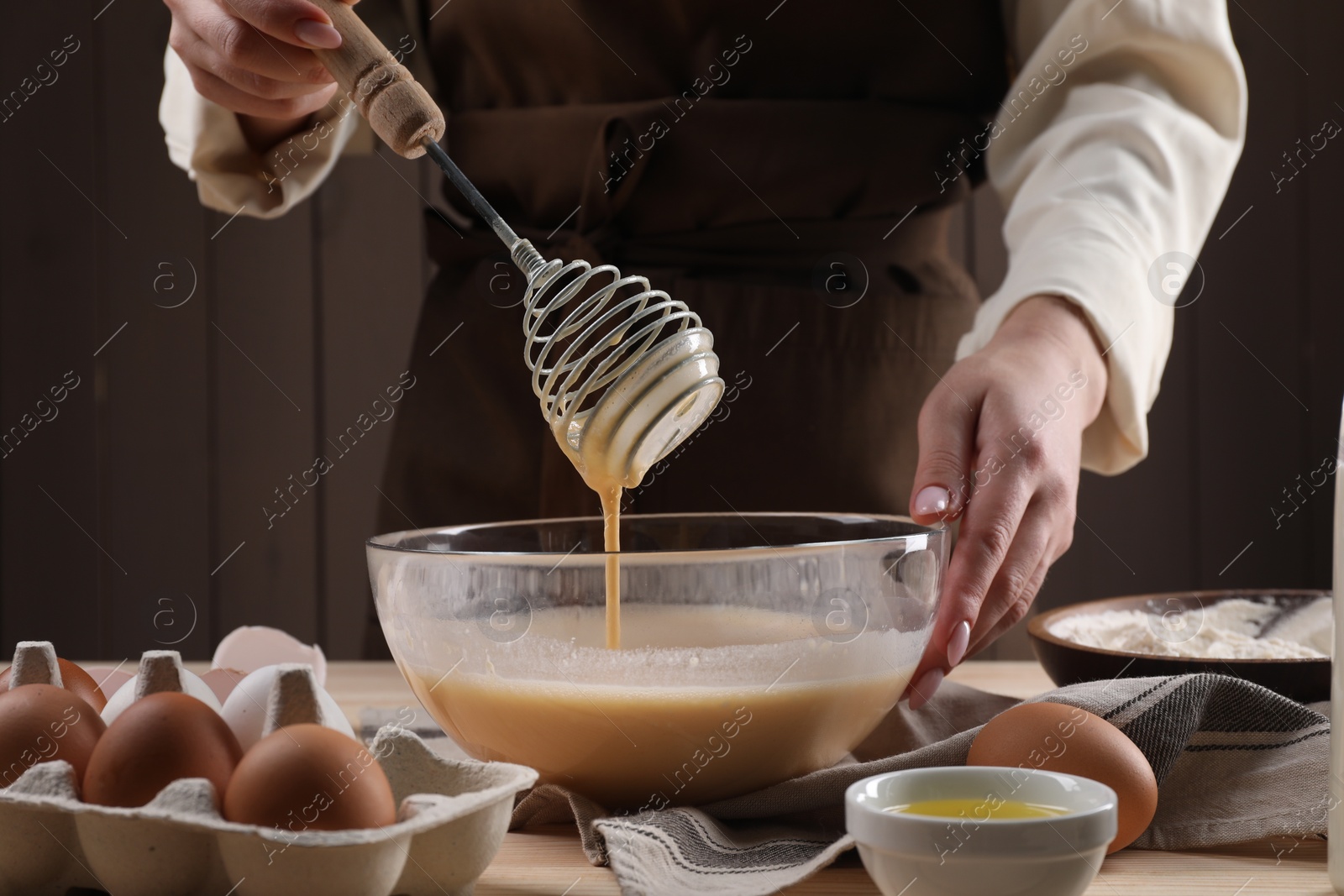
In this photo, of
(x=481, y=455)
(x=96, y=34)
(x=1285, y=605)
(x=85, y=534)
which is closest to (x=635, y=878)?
(x=1285, y=605)

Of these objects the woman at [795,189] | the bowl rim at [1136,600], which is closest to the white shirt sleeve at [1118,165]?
the woman at [795,189]

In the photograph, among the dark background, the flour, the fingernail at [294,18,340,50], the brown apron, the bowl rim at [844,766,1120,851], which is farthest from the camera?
the dark background

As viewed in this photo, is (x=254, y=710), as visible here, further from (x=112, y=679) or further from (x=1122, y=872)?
(x=1122, y=872)

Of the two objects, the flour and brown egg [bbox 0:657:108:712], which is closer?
brown egg [bbox 0:657:108:712]

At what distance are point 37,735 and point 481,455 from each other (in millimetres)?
714

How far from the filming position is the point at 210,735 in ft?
1.67

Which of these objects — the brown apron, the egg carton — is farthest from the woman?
the egg carton

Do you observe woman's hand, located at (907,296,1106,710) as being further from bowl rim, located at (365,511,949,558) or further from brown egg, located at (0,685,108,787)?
brown egg, located at (0,685,108,787)

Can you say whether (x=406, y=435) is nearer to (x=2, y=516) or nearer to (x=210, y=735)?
(x=210, y=735)

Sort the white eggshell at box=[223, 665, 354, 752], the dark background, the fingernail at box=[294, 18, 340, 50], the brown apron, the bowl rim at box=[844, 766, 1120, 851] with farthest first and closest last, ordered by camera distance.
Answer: the dark background → the brown apron → the fingernail at box=[294, 18, 340, 50] → the white eggshell at box=[223, 665, 354, 752] → the bowl rim at box=[844, 766, 1120, 851]

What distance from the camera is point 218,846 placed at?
488mm

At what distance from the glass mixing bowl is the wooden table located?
5cm

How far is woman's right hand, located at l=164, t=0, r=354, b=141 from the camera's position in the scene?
70 centimetres

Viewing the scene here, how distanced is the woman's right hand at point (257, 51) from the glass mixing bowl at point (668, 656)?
0.29 meters
